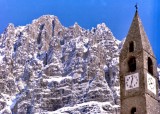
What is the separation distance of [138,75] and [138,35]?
14.0 feet

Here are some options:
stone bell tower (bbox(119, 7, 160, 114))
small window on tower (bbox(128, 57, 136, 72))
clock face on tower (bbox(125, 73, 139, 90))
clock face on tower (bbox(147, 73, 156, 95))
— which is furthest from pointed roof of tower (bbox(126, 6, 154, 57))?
clock face on tower (bbox(125, 73, 139, 90))

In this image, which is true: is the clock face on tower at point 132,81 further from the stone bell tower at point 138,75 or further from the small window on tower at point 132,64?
the small window on tower at point 132,64

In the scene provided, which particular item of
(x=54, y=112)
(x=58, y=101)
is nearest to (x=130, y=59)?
(x=54, y=112)

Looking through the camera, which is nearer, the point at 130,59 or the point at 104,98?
the point at 130,59

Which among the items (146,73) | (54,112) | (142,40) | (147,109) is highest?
(54,112)

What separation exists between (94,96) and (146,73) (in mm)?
147898

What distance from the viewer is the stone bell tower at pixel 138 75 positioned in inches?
1683

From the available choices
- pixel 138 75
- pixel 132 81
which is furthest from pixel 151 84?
pixel 132 81

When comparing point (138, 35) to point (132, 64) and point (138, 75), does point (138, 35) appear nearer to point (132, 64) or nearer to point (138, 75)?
point (132, 64)

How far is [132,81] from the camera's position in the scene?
145 feet

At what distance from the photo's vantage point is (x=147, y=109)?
41969mm

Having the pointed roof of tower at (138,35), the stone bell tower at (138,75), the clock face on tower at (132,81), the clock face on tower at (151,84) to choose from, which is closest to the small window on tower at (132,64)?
the stone bell tower at (138,75)

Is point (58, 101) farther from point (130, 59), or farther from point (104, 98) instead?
point (130, 59)

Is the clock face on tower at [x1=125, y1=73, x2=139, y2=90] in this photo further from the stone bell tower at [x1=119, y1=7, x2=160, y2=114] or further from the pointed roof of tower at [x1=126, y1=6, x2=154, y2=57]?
the pointed roof of tower at [x1=126, y1=6, x2=154, y2=57]
